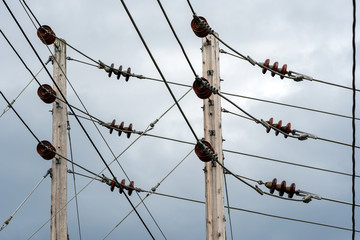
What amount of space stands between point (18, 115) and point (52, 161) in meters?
2.57

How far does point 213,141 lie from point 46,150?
154 inches

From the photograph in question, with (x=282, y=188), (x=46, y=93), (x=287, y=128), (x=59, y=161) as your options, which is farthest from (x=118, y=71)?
(x=282, y=188)

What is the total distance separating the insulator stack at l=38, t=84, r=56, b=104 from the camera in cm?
1477

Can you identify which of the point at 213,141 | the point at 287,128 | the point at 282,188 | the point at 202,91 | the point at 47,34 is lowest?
the point at 282,188

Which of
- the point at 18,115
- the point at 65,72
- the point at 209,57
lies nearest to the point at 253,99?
the point at 209,57

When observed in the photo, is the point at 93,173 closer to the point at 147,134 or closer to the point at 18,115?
the point at 147,134

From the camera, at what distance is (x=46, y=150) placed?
46.9 feet

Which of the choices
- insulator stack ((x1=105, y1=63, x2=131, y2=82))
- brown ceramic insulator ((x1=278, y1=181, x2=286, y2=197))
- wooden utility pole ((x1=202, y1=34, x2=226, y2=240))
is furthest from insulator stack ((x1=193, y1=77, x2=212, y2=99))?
insulator stack ((x1=105, y1=63, x2=131, y2=82))

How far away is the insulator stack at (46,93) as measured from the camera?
581 inches

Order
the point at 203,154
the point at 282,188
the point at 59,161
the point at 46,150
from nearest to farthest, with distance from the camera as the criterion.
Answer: the point at 203,154 < the point at 282,188 < the point at 46,150 < the point at 59,161

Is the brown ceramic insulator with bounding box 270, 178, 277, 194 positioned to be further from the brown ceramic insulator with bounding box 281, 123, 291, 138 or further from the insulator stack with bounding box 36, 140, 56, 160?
the insulator stack with bounding box 36, 140, 56, 160

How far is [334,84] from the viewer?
15047 millimetres

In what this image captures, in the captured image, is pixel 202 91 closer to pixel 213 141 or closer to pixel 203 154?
pixel 213 141

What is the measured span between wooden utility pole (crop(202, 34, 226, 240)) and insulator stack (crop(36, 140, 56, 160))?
141 inches
